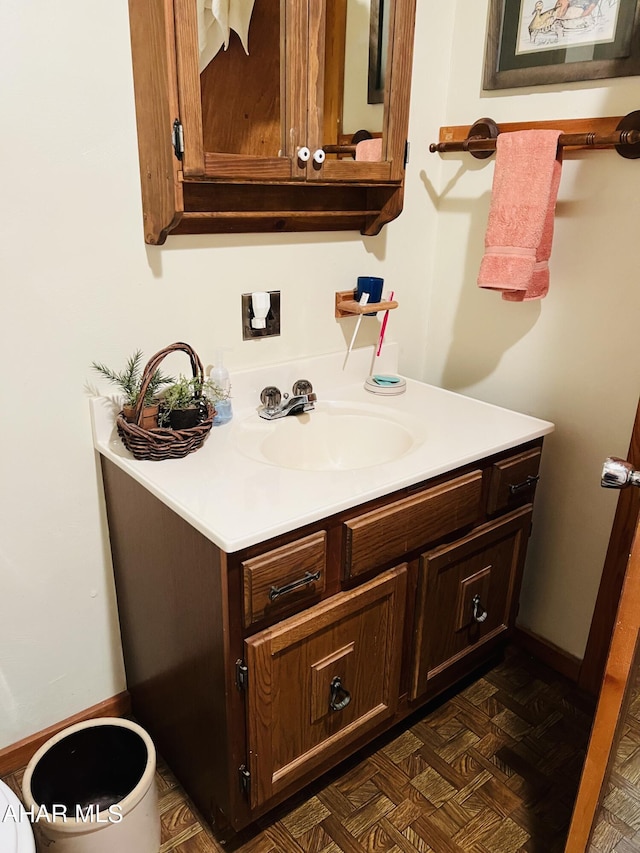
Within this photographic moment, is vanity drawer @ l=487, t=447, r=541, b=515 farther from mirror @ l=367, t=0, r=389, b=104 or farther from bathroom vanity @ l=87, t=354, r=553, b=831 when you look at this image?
mirror @ l=367, t=0, r=389, b=104

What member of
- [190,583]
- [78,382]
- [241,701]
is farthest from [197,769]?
[78,382]

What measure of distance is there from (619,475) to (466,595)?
66 centimetres

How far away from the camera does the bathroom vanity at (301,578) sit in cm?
111

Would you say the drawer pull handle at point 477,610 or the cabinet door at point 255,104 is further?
the drawer pull handle at point 477,610

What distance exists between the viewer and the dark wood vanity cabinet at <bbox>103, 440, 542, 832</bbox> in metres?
1.11

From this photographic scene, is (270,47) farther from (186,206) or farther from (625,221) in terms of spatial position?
(625,221)

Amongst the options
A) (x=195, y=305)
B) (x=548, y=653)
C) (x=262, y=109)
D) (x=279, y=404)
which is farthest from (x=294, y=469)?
(x=548, y=653)

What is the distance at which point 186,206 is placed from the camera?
133cm

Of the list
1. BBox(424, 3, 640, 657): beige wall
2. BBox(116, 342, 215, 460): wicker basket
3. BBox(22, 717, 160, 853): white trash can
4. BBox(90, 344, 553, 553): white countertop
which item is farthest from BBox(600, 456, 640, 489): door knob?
BBox(22, 717, 160, 853): white trash can

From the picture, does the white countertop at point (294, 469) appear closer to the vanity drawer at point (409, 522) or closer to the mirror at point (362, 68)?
the vanity drawer at point (409, 522)

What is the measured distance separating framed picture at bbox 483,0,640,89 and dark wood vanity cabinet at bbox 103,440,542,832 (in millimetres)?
825

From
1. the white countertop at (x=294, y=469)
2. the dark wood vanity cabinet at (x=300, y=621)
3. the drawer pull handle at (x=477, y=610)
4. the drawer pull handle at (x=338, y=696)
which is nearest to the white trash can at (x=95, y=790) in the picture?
the dark wood vanity cabinet at (x=300, y=621)

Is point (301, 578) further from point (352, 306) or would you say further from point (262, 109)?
point (262, 109)

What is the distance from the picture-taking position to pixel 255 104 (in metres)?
1.22
